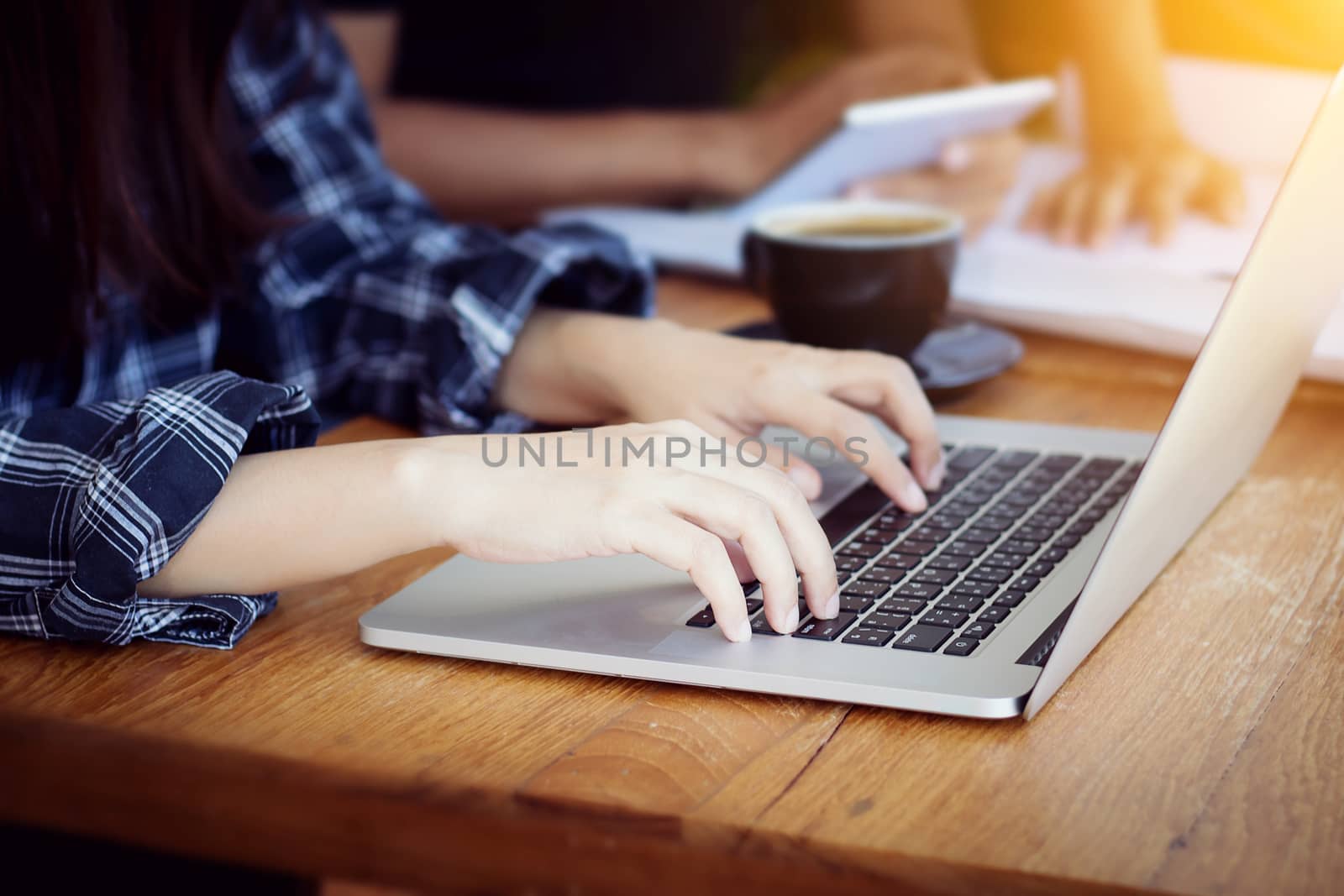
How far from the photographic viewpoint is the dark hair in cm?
70

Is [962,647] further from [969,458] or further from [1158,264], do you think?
[1158,264]

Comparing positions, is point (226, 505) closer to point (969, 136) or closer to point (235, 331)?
point (235, 331)

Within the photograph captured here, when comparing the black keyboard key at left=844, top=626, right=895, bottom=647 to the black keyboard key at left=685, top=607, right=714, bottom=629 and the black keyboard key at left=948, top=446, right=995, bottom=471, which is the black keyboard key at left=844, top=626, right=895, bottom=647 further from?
the black keyboard key at left=948, top=446, right=995, bottom=471

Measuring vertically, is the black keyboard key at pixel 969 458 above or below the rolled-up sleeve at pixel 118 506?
below

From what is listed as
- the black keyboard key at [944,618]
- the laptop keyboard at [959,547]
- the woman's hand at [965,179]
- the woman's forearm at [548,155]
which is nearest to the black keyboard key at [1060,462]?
the laptop keyboard at [959,547]

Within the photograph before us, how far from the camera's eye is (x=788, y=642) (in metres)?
0.49

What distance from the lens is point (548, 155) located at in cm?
147

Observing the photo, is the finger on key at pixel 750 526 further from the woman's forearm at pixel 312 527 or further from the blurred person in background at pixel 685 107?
the blurred person in background at pixel 685 107

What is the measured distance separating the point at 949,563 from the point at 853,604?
2.6 inches

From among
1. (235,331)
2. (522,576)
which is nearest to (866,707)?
(522,576)

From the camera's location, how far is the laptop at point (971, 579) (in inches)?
17.5

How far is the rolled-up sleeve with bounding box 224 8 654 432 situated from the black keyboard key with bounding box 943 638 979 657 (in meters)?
0.39

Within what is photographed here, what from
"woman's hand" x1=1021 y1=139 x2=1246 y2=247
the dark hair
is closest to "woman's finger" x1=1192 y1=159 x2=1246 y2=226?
"woman's hand" x1=1021 y1=139 x2=1246 y2=247

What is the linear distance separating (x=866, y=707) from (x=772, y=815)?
8 cm
